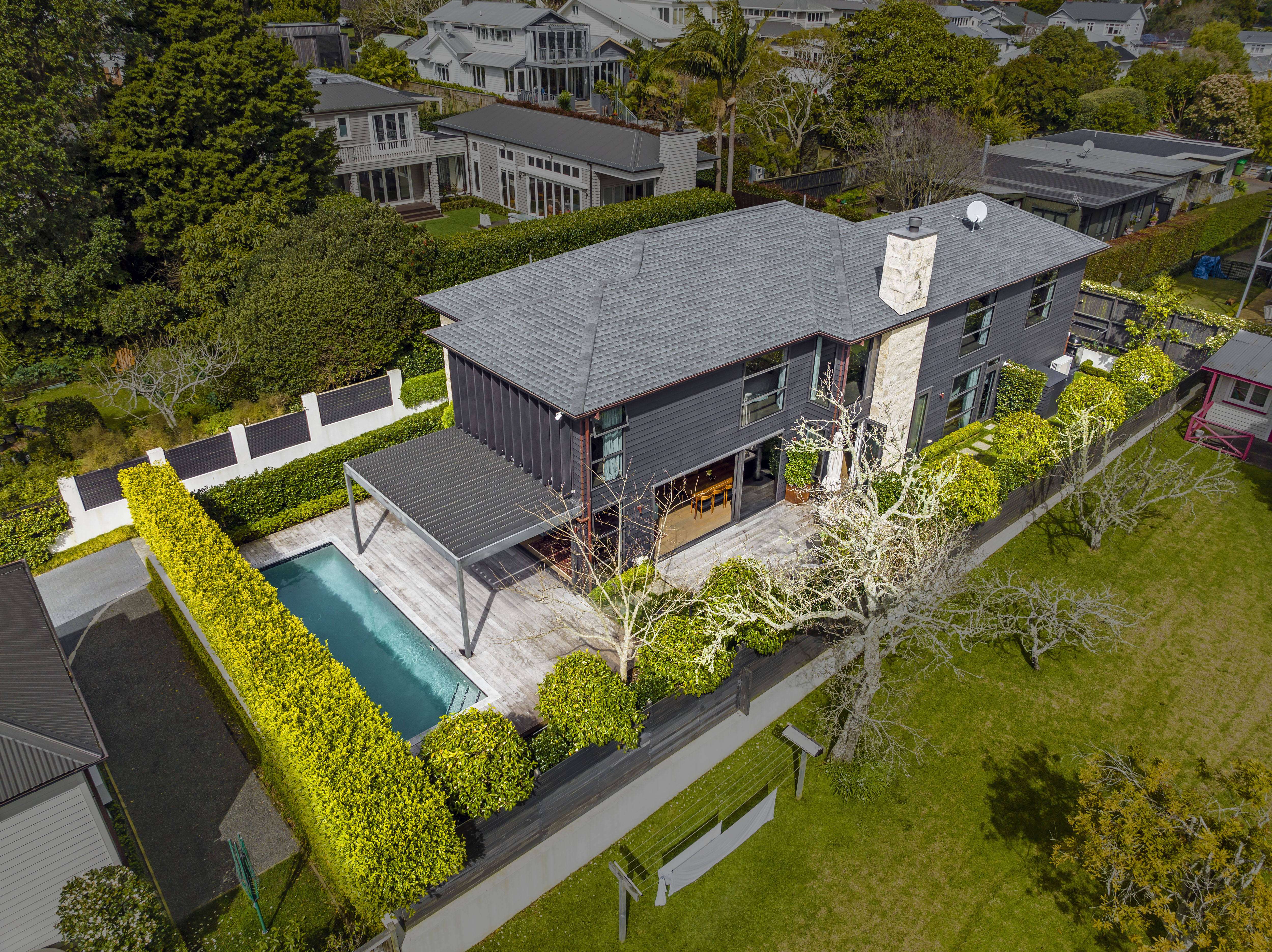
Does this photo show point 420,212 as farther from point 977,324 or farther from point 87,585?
point 977,324

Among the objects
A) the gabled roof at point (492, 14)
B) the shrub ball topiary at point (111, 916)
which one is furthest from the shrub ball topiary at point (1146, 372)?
the gabled roof at point (492, 14)

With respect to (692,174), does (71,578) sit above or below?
below

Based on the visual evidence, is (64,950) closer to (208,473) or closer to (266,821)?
(266,821)

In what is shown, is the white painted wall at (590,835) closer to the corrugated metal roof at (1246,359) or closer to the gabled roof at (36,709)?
the gabled roof at (36,709)

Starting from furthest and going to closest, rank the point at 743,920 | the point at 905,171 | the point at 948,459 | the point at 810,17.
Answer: the point at 810,17, the point at 905,171, the point at 948,459, the point at 743,920

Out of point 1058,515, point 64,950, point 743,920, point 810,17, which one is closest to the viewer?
point 64,950

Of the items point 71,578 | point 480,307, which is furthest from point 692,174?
point 71,578

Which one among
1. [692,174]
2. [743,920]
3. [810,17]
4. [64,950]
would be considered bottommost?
[743,920]
